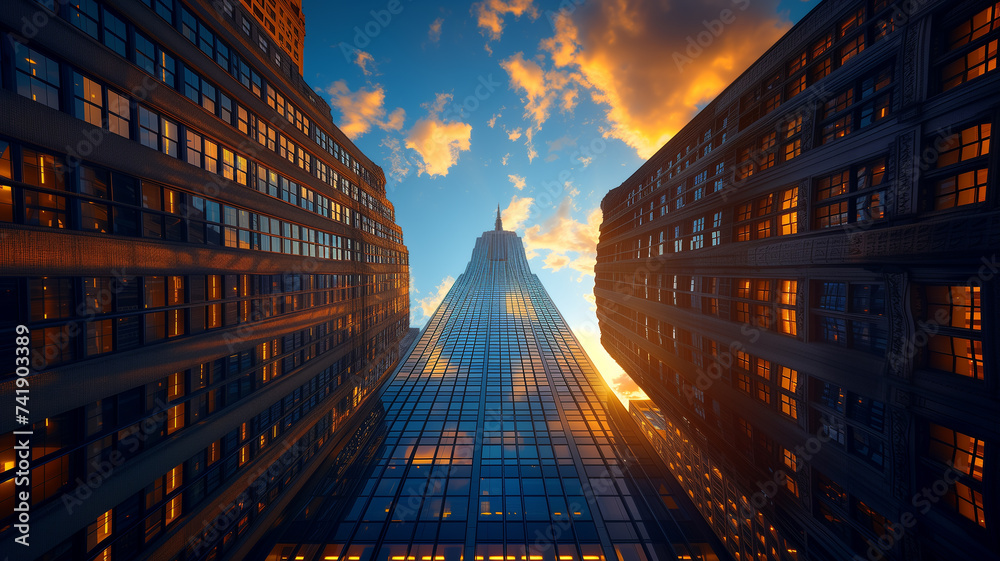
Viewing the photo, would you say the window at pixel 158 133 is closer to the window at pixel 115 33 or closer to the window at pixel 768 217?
the window at pixel 115 33

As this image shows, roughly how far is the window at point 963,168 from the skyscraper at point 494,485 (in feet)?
73.6

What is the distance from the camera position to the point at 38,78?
373 inches

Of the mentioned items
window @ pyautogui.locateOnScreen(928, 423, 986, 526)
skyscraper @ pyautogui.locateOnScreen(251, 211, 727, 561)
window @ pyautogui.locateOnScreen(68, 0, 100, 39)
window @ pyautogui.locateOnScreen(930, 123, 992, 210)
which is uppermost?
window @ pyautogui.locateOnScreen(68, 0, 100, 39)

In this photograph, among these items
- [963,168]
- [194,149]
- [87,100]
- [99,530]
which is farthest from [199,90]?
[963,168]

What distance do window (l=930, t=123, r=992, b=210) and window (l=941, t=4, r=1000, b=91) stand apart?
2.07 meters

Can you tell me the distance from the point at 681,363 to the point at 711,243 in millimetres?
12205

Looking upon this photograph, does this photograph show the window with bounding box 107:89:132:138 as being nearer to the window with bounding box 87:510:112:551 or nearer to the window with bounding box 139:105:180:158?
the window with bounding box 139:105:180:158

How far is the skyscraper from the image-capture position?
18.5m

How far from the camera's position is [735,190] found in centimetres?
2169

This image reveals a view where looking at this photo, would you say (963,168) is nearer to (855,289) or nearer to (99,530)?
(855,289)

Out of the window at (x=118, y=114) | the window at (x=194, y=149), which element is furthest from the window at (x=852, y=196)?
the window at (x=194, y=149)

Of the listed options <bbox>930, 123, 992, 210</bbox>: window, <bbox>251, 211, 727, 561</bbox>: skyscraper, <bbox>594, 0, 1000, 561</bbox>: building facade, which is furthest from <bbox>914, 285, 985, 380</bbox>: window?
<bbox>251, 211, 727, 561</bbox>: skyscraper

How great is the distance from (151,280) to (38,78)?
748 cm

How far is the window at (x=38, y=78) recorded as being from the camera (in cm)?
912
